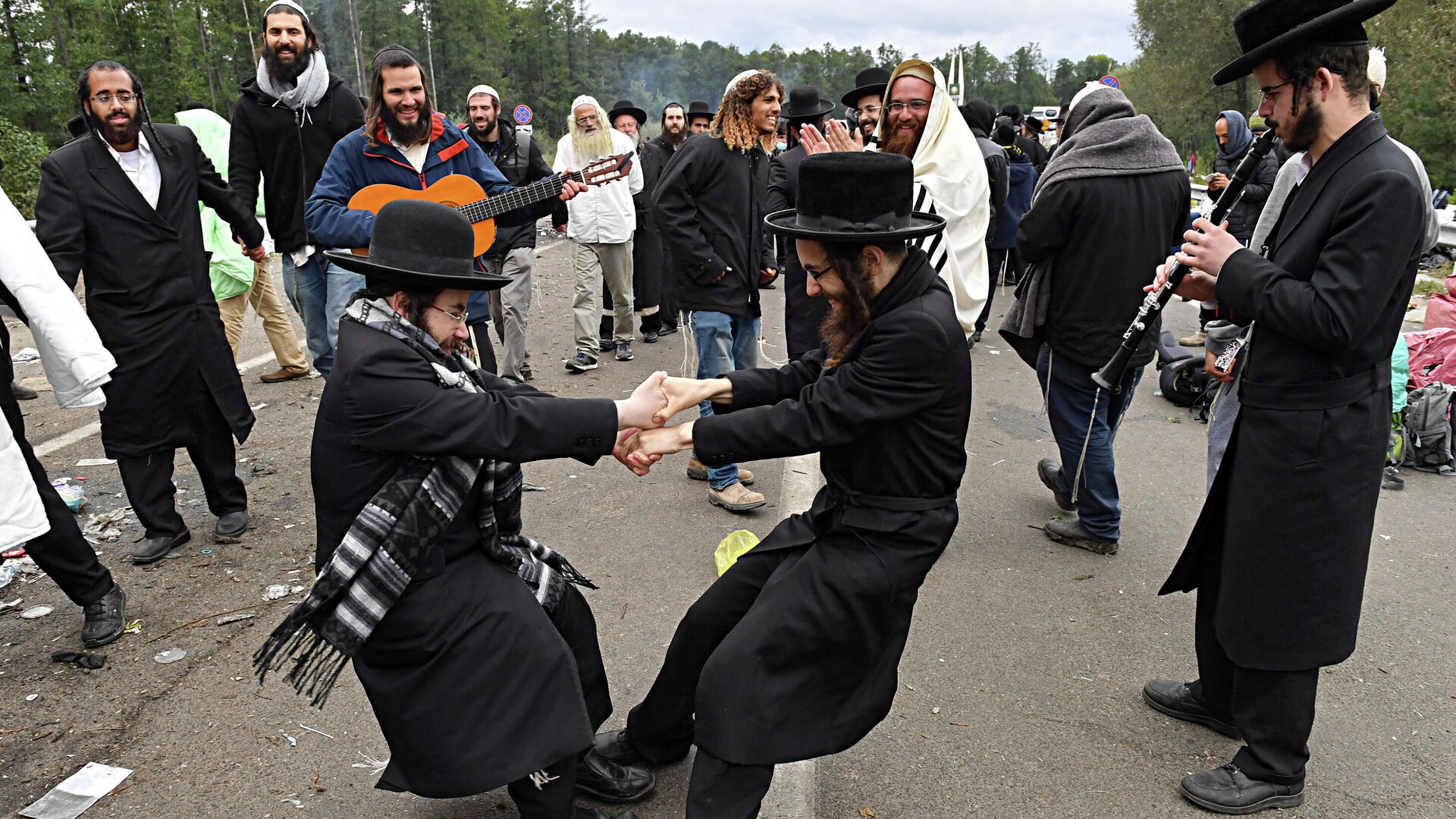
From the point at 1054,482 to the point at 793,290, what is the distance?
1750 millimetres

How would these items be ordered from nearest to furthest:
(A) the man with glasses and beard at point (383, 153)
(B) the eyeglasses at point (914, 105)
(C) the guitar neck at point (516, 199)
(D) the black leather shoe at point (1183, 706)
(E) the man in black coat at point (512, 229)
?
(D) the black leather shoe at point (1183, 706) → (B) the eyeglasses at point (914, 105) → (A) the man with glasses and beard at point (383, 153) → (C) the guitar neck at point (516, 199) → (E) the man in black coat at point (512, 229)

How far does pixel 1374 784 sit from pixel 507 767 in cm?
273

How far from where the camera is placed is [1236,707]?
3.05 m

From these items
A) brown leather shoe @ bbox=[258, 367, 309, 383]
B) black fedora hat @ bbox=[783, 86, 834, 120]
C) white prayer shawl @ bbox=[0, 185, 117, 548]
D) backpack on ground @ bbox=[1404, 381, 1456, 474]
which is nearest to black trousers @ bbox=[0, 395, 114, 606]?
white prayer shawl @ bbox=[0, 185, 117, 548]

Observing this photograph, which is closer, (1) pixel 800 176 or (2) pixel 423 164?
(1) pixel 800 176

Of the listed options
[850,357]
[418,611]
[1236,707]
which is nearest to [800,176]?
[850,357]

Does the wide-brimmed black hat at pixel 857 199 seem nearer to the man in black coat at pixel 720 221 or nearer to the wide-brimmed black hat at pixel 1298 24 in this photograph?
the wide-brimmed black hat at pixel 1298 24

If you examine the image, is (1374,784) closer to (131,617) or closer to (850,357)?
(850,357)

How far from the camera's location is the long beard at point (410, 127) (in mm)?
5234

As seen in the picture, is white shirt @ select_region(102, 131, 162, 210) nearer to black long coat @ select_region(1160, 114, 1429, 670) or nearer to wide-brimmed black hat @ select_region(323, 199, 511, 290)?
wide-brimmed black hat @ select_region(323, 199, 511, 290)

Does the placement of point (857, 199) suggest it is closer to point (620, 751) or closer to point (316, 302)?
point (620, 751)

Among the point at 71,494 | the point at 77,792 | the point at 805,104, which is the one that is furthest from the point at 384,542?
the point at 805,104

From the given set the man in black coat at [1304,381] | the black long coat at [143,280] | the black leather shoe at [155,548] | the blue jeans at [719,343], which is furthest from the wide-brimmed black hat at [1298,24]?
the black leather shoe at [155,548]

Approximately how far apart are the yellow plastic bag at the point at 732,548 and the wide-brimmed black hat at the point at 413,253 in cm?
227
